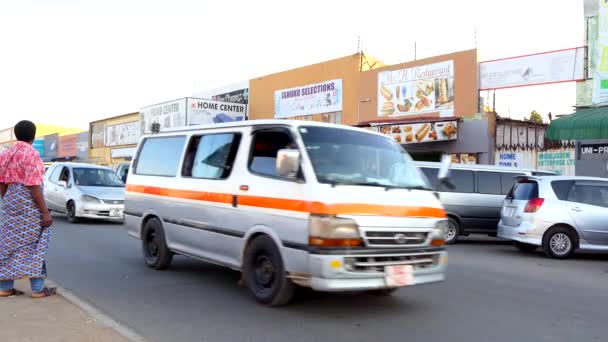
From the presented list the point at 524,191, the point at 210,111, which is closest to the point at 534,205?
the point at 524,191

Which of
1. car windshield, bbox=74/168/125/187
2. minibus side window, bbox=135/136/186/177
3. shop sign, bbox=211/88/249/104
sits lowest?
car windshield, bbox=74/168/125/187

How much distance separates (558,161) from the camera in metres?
18.6

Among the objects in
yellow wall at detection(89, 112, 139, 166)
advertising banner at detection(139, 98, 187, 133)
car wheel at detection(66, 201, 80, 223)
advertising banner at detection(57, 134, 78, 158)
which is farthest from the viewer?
advertising banner at detection(57, 134, 78, 158)

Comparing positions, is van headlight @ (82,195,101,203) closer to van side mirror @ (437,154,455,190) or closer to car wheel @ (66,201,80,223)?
car wheel @ (66,201,80,223)

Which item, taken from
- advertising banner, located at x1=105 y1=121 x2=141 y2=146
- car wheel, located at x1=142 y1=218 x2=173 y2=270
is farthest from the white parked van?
advertising banner, located at x1=105 y1=121 x2=141 y2=146

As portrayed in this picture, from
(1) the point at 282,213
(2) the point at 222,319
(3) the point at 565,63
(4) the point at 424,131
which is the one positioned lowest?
(2) the point at 222,319

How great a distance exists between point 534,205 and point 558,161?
352 inches

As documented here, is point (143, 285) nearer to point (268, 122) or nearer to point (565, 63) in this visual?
point (268, 122)

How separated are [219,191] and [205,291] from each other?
126 cm

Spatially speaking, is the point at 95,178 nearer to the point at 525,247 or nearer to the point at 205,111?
the point at 525,247

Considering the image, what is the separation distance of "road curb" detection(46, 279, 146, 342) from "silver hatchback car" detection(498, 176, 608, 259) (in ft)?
27.0

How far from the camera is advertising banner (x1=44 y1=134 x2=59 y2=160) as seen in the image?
6769 cm

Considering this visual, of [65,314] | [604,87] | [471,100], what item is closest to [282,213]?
[65,314]

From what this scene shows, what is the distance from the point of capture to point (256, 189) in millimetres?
6113
